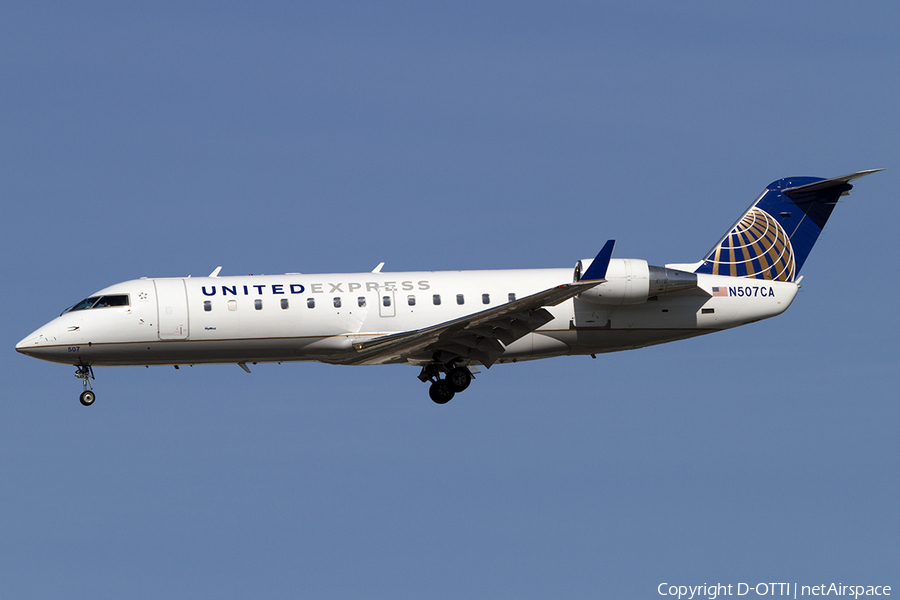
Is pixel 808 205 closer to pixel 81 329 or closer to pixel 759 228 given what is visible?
pixel 759 228

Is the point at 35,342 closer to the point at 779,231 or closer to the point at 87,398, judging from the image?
the point at 87,398

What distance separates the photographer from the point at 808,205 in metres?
33.9

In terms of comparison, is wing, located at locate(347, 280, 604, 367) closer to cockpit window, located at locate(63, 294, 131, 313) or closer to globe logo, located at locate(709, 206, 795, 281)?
cockpit window, located at locate(63, 294, 131, 313)

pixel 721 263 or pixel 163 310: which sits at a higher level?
pixel 721 263

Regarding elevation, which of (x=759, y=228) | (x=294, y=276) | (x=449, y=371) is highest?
(x=759, y=228)

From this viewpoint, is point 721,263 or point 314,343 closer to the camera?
point 314,343

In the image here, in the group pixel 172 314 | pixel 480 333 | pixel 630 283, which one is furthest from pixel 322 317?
pixel 630 283

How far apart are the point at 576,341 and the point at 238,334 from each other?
9120 millimetres

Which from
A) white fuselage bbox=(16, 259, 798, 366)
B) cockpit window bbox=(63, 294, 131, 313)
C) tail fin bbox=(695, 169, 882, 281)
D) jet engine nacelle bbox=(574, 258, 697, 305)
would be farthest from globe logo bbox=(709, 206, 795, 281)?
cockpit window bbox=(63, 294, 131, 313)

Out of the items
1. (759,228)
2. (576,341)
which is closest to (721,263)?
(759,228)

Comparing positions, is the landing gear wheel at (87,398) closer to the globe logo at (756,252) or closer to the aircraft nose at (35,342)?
the aircraft nose at (35,342)

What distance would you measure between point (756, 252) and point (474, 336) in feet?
30.4

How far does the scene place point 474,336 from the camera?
29.4 metres

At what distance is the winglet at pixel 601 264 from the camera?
2741 cm
